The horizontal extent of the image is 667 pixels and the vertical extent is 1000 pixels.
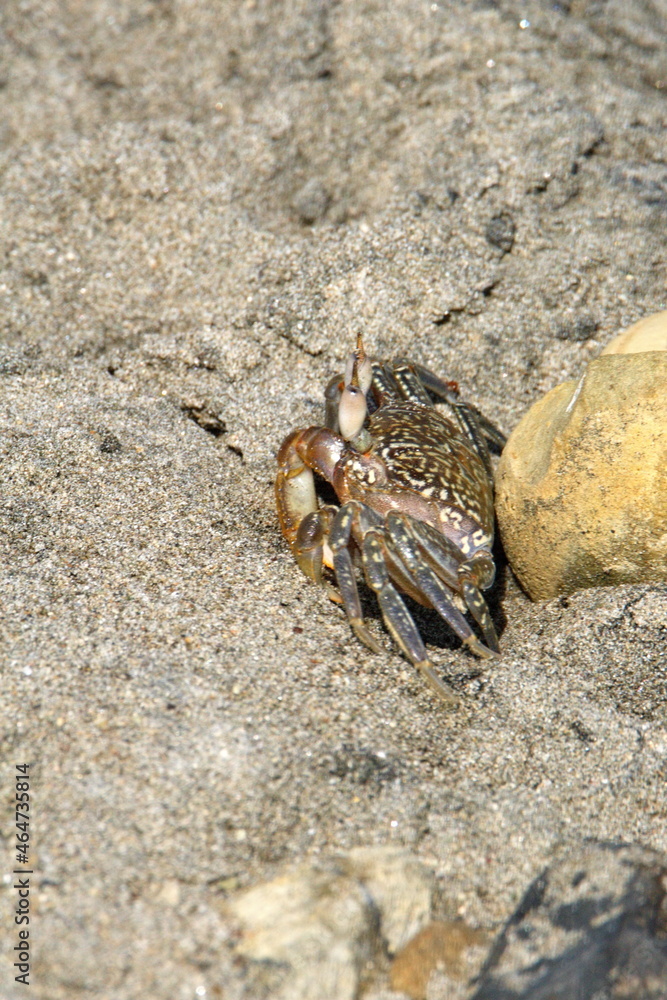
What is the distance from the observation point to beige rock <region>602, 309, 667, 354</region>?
344 centimetres

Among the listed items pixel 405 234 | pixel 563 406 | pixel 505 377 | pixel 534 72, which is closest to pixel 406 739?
pixel 563 406

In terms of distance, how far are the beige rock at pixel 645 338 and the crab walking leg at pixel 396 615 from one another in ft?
4.56

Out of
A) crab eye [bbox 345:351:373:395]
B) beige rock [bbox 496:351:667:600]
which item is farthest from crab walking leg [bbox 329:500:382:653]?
beige rock [bbox 496:351:667:600]

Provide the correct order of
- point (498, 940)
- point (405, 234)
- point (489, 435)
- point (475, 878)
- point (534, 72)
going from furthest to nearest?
point (534, 72), point (405, 234), point (489, 435), point (475, 878), point (498, 940)

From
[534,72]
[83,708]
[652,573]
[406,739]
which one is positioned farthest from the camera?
[534,72]

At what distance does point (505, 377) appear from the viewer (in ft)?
14.1

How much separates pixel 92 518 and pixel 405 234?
7.55 ft

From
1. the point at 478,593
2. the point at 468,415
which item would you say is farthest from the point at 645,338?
the point at 478,593

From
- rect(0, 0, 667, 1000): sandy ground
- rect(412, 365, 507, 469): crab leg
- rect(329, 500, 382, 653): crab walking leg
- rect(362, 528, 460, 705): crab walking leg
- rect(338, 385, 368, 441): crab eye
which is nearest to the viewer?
rect(0, 0, 667, 1000): sandy ground

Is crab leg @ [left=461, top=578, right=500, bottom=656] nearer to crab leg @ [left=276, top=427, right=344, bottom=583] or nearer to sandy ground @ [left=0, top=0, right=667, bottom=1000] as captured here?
sandy ground @ [left=0, top=0, right=667, bottom=1000]

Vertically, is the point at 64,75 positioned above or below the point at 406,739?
above

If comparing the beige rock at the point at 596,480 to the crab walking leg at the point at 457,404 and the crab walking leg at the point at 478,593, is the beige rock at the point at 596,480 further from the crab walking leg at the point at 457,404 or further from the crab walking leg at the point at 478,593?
the crab walking leg at the point at 457,404

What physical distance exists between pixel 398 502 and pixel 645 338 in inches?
50.5

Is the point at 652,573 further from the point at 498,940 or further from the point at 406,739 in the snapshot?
the point at 498,940
